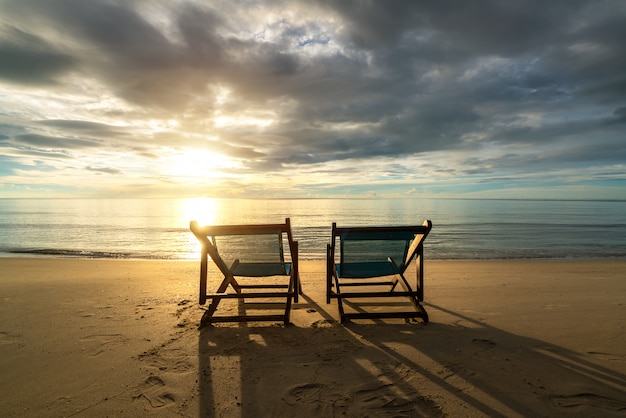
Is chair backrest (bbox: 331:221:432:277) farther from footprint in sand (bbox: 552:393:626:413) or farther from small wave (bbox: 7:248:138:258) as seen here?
small wave (bbox: 7:248:138:258)

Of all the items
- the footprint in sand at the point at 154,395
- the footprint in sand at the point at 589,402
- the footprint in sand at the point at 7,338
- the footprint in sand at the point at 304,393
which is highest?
the footprint in sand at the point at 589,402

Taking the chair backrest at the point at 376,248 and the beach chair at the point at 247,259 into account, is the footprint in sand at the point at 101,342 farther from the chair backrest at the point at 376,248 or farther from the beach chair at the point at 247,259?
the chair backrest at the point at 376,248

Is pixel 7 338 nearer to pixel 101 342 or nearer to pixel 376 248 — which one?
pixel 101 342

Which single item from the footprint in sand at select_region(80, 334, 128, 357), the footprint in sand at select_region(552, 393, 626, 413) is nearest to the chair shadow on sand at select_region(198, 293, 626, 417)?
the footprint in sand at select_region(552, 393, 626, 413)

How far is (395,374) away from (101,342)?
352 centimetres

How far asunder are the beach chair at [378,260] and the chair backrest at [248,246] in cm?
80

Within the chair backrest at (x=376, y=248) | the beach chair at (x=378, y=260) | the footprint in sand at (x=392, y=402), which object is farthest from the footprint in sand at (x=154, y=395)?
the chair backrest at (x=376, y=248)

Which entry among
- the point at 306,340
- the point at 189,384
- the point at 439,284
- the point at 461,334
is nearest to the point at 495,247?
the point at 439,284

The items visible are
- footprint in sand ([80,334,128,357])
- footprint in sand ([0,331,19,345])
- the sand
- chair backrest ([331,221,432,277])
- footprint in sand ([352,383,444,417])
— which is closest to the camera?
footprint in sand ([352,383,444,417])

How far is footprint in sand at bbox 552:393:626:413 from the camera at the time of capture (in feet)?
9.05

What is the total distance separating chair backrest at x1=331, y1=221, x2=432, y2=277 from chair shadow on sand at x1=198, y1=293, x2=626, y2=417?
1.02 m

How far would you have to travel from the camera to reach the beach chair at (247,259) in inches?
190

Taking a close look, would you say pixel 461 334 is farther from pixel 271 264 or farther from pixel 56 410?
pixel 56 410

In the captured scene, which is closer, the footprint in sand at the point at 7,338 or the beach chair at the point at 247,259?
the footprint in sand at the point at 7,338
